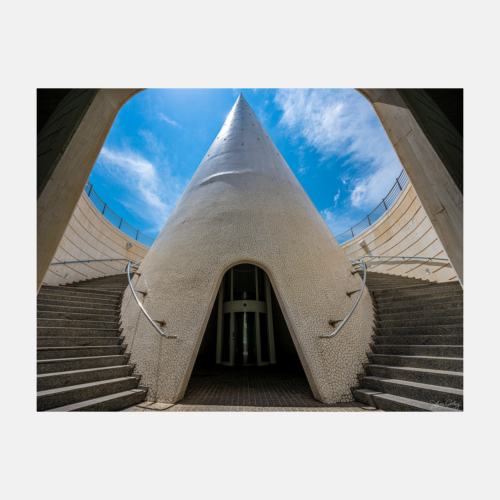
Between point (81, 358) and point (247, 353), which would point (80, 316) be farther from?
point (247, 353)

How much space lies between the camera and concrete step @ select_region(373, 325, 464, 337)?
3799 millimetres

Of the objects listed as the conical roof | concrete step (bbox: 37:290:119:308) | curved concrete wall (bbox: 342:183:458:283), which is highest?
the conical roof

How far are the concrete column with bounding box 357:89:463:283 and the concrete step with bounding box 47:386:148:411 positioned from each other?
4.83 metres

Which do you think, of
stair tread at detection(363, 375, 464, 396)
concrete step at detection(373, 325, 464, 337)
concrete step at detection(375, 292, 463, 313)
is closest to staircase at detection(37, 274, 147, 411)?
stair tread at detection(363, 375, 464, 396)

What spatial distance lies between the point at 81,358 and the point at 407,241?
41.4 ft

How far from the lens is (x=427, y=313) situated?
4.53 meters

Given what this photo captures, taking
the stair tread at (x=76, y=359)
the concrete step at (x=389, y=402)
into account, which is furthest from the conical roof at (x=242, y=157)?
the concrete step at (x=389, y=402)

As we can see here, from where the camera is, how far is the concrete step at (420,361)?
3133 mm

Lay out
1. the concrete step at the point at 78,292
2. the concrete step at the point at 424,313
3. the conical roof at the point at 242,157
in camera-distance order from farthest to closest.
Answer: the conical roof at the point at 242,157 → the concrete step at the point at 78,292 → the concrete step at the point at 424,313

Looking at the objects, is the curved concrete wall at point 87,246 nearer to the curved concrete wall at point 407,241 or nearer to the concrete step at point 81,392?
the concrete step at point 81,392

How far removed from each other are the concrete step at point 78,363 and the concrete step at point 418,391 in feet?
14.6

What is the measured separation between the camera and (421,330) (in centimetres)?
416

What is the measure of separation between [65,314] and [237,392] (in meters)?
4.01

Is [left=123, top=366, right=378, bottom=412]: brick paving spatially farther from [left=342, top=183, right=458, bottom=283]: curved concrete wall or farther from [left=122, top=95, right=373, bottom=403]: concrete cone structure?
[left=342, top=183, right=458, bottom=283]: curved concrete wall
